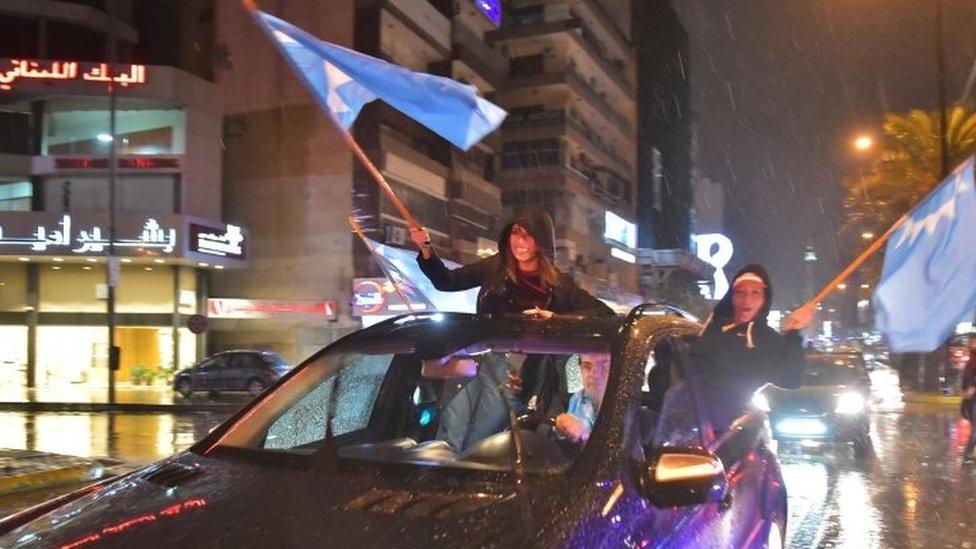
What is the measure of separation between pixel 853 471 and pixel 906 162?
63.3ft

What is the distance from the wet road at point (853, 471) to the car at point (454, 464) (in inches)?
139

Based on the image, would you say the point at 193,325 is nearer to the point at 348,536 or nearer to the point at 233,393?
the point at 233,393

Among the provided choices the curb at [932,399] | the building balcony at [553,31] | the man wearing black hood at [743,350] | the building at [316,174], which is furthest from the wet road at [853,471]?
the building balcony at [553,31]

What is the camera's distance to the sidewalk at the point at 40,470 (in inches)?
299

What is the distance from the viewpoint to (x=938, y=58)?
18875 mm

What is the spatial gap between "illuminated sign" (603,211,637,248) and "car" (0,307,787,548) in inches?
1944

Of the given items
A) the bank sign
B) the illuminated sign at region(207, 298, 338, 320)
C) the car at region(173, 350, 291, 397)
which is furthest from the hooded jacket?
the illuminated sign at region(207, 298, 338, 320)

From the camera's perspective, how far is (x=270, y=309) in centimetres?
3114

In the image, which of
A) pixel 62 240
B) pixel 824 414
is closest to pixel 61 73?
pixel 62 240

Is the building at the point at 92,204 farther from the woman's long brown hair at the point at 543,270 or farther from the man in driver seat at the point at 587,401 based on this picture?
the man in driver seat at the point at 587,401

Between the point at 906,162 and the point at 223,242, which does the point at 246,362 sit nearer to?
the point at 223,242

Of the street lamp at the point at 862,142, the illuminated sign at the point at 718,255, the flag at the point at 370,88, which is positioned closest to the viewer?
the flag at the point at 370,88

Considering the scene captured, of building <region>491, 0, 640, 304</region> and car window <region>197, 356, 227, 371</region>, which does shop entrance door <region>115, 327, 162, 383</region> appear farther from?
building <region>491, 0, 640, 304</region>

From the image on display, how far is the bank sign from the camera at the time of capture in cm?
2802
